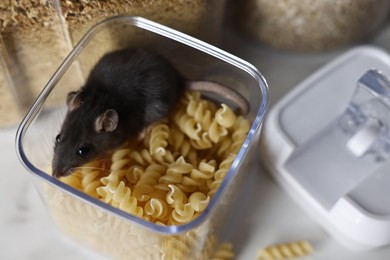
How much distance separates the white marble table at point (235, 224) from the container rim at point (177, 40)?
0.50ft

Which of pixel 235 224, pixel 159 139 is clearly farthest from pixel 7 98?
pixel 235 224

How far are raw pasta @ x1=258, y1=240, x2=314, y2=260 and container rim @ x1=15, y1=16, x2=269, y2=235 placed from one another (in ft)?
0.54

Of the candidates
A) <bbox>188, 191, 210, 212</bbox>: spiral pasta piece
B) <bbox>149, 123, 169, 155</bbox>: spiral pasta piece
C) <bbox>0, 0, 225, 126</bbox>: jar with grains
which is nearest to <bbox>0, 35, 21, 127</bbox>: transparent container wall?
<bbox>0, 0, 225, 126</bbox>: jar with grains

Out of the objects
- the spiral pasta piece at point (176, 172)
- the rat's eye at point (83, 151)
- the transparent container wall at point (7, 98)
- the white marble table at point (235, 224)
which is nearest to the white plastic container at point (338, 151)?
the white marble table at point (235, 224)

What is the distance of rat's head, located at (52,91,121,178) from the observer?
0.70 meters

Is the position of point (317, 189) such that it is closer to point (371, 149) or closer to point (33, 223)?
point (371, 149)

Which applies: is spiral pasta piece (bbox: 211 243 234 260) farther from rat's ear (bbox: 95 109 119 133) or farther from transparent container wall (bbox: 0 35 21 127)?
transparent container wall (bbox: 0 35 21 127)

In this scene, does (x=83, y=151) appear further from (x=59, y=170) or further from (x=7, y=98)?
(x=7, y=98)

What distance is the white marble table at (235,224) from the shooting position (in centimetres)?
77

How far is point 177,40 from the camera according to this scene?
770 mm

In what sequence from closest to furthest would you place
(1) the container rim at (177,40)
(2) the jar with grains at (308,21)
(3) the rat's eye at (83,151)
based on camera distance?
(1) the container rim at (177,40)
(3) the rat's eye at (83,151)
(2) the jar with grains at (308,21)

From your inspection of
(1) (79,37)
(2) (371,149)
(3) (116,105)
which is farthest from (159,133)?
(2) (371,149)

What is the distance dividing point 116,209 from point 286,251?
10.6 inches

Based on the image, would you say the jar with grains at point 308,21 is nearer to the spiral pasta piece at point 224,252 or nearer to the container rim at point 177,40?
the container rim at point 177,40
